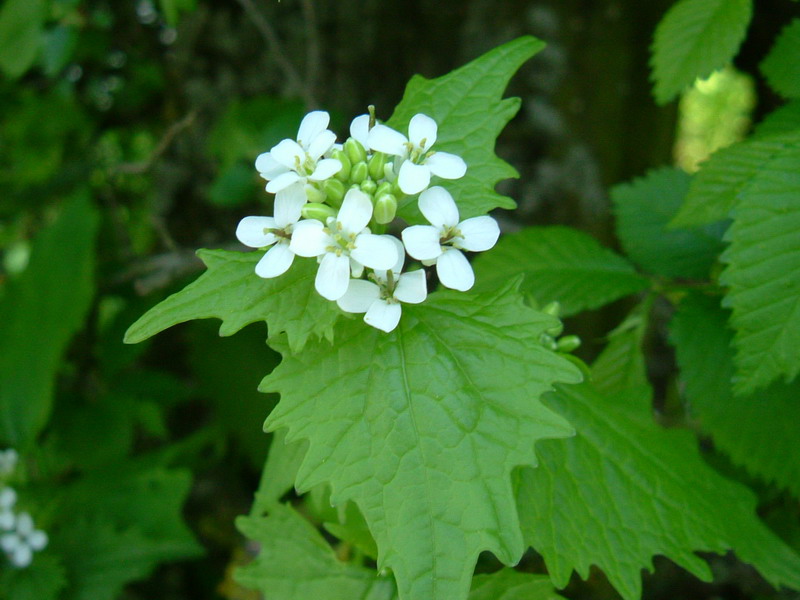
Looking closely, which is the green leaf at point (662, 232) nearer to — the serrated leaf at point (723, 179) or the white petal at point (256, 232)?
the serrated leaf at point (723, 179)

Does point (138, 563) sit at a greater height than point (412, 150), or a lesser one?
lesser

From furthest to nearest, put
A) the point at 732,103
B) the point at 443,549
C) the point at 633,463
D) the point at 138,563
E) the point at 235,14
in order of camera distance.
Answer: the point at 732,103 → the point at 235,14 → the point at 138,563 → the point at 633,463 → the point at 443,549

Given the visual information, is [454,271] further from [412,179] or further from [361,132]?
[361,132]

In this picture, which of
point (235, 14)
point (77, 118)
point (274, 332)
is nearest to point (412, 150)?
point (274, 332)

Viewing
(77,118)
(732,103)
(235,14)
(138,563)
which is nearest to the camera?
(138,563)

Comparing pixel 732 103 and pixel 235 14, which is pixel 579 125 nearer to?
pixel 235 14
